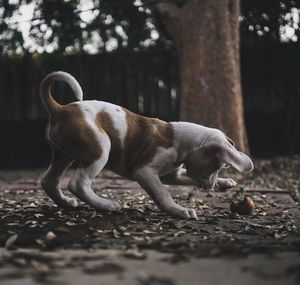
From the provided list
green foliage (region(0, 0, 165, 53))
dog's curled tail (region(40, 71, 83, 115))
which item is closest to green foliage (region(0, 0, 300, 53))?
green foliage (region(0, 0, 165, 53))

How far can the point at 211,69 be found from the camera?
8125 millimetres

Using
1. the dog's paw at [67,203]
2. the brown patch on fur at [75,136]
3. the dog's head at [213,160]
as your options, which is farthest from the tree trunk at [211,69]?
the brown patch on fur at [75,136]

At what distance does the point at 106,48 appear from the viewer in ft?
37.4

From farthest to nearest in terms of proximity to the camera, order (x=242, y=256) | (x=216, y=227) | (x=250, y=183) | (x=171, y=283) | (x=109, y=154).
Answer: (x=250, y=183) → (x=109, y=154) → (x=216, y=227) → (x=242, y=256) → (x=171, y=283)

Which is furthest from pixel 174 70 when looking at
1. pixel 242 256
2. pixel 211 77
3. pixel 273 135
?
pixel 242 256

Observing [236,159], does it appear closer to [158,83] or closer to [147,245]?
[147,245]

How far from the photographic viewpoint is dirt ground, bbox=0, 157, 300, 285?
210 centimetres

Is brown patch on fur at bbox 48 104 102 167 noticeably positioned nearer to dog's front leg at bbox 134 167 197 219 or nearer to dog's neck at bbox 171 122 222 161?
dog's front leg at bbox 134 167 197 219

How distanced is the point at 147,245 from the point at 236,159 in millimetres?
1139

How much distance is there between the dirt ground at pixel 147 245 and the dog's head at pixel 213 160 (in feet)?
0.89

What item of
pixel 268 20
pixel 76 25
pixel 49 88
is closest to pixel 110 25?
pixel 76 25

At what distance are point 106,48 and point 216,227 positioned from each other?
27.9 ft

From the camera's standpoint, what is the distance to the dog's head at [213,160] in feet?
11.7

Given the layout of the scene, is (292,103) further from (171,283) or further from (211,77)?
(171,283)
